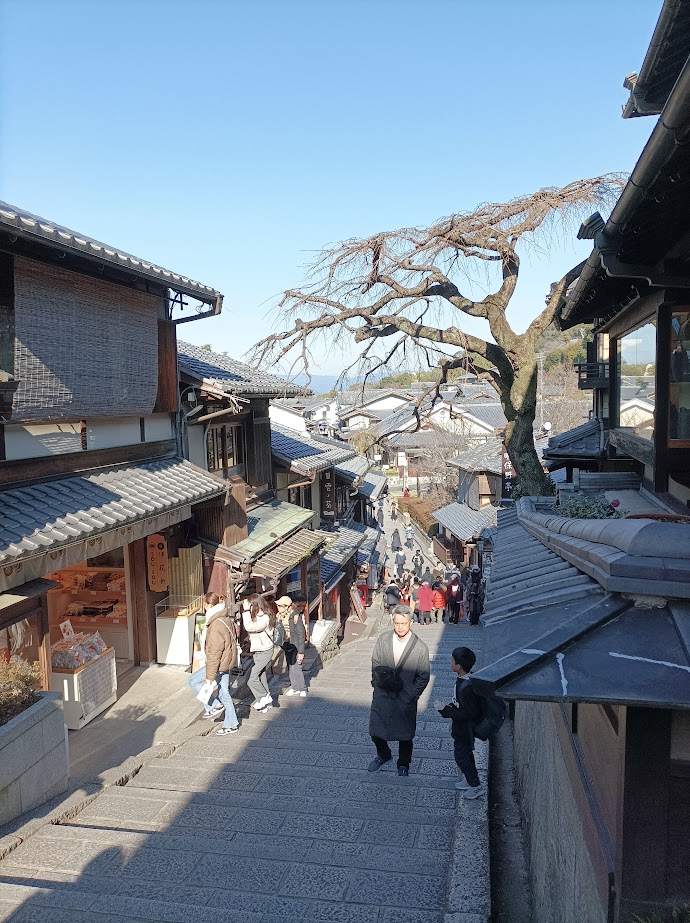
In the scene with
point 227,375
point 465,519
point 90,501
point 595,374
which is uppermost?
point 227,375

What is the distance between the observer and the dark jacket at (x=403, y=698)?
671cm

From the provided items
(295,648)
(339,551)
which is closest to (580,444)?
(295,648)

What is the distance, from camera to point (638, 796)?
286 centimetres

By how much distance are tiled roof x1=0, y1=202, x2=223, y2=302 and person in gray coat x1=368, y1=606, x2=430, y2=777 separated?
525cm

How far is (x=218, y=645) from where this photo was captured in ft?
27.7

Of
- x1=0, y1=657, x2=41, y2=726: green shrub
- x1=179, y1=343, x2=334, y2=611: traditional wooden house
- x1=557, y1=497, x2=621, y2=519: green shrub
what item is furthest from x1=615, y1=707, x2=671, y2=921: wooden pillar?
x1=179, y1=343, x2=334, y2=611: traditional wooden house

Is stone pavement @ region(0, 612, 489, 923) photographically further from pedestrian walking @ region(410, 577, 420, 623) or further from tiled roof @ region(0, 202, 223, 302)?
pedestrian walking @ region(410, 577, 420, 623)

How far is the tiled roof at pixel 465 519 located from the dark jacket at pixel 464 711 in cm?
2065

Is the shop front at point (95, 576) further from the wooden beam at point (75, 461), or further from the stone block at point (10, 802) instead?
the stone block at point (10, 802)

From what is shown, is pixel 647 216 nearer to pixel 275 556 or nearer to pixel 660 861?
pixel 660 861

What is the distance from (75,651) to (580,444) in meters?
10.6

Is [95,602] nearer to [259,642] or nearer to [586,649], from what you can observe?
[259,642]

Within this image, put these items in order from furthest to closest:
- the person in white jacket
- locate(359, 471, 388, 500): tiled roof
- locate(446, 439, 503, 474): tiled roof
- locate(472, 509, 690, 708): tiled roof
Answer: locate(446, 439, 503, 474): tiled roof, locate(359, 471, 388, 500): tiled roof, the person in white jacket, locate(472, 509, 690, 708): tiled roof

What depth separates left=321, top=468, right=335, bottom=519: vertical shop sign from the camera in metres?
23.5
